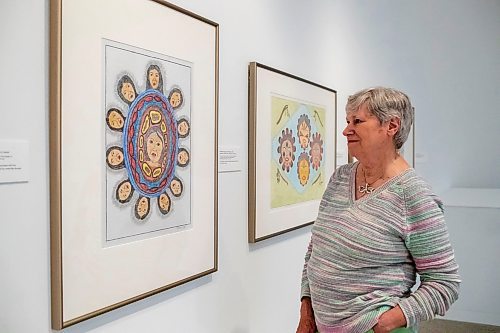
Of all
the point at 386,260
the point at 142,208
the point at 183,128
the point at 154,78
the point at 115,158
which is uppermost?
the point at 154,78

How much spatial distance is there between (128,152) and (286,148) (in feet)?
3.66

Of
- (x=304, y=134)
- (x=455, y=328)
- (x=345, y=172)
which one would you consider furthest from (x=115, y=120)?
(x=455, y=328)

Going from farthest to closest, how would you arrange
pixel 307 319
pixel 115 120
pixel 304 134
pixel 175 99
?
1. pixel 304 134
2. pixel 307 319
3. pixel 175 99
4. pixel 115 120

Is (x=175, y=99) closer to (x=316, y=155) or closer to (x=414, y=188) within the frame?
(x=414, y=188)

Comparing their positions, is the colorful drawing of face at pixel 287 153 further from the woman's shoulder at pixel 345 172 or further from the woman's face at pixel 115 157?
the woman's face at pixel 115 157

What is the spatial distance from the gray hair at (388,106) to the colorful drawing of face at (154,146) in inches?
27.0

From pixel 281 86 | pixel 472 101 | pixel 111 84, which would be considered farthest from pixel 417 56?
pixel 111 84

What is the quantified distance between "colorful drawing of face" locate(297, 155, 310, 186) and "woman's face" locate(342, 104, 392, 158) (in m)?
0.80

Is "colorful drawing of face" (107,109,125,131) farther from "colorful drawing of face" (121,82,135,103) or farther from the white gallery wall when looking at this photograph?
the white gallery wall

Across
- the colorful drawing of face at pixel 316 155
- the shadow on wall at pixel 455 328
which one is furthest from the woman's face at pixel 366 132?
the shadow on wall at pixel 455 328

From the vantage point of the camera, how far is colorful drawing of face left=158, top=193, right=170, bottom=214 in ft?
5.13

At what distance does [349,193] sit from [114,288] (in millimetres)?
859

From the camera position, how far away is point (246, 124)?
6.86 feet

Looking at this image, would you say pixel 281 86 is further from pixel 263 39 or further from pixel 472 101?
pixel 472 101
